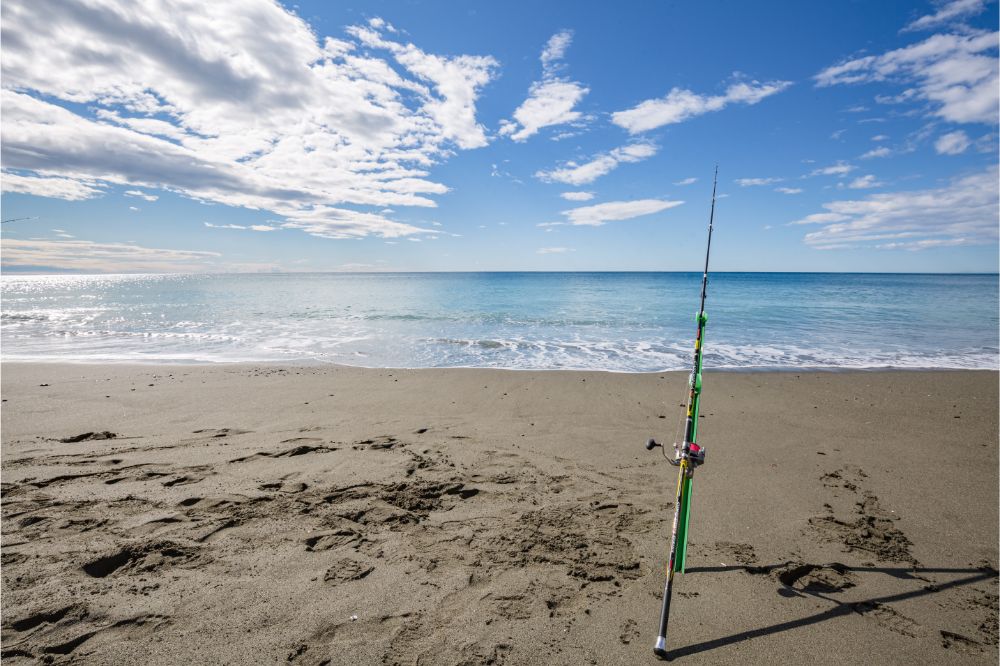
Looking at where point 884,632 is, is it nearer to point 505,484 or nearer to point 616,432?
point 505,484

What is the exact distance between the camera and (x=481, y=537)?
3.73 m

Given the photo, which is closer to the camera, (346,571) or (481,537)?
(346,571)

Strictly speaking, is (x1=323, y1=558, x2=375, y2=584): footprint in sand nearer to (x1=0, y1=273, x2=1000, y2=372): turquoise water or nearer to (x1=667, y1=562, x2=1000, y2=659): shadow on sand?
(x1=667, y1=562, x2=1000, y2=659): shadow on sand

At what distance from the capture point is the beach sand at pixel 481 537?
8.89 feet

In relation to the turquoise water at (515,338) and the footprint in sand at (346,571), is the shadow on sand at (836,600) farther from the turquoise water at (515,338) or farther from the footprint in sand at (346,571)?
the turquoise water at (515,338)

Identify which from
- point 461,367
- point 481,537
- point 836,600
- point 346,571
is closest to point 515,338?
point 461,367

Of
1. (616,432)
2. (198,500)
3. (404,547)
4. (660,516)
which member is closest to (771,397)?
(616,432)

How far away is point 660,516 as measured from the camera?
13.5 ft

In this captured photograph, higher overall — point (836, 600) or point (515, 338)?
point (515, 338)

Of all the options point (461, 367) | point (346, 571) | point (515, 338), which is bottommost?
point (346, 571)

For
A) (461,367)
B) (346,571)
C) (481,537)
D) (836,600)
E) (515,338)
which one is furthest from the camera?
(515,338)

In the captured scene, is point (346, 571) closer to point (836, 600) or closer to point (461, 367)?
point (836, 600)

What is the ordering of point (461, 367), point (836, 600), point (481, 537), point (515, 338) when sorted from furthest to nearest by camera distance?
1. point (515, 338)
2. point (461, 367)
3. point (481, 537)
4. point (836, 600)

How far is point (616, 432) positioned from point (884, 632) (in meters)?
3.75
